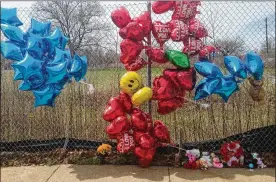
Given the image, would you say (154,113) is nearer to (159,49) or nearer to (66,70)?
(159,49)

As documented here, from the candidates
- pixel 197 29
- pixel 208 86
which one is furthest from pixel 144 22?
pixel 208 86

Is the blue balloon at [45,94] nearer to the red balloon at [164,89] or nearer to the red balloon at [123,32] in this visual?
the red balloon at [123,32]

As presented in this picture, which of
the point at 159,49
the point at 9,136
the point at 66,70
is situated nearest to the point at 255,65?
the point at 159,49

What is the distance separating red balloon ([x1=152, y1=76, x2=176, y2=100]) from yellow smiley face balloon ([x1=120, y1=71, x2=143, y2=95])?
0.23 meters

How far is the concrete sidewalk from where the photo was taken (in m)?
3.54

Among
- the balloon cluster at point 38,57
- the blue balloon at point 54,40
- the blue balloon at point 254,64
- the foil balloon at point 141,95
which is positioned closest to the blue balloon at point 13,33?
the balloon cluster at point 38,57

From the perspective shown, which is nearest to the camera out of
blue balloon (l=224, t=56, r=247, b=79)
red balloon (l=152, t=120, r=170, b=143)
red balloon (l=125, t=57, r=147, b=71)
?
blue balloon (l=224, t=56, r=247, b=79)

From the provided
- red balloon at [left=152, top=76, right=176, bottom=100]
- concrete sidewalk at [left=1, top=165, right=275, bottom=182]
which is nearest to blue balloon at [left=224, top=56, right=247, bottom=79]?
red balloon at [left=152, top=76, right=176, bottom=100]

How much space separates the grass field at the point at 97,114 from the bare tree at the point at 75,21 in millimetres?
431

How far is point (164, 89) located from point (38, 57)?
1.45 meters

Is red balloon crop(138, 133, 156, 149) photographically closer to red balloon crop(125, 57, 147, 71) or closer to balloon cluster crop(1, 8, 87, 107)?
red balloon crop(125, 57, 147, 71)

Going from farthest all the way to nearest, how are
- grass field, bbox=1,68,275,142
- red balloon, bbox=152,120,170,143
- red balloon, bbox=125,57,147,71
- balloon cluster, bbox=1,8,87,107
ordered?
grass field, bbox=1,68,275,142 → red balloon, bbox=152,120,170,143 → red balloon, bbox=125,57,147,71 → balloon cluster, bbox=1,8,87,107

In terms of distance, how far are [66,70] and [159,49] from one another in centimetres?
108

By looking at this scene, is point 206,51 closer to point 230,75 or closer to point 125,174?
point 230,75
